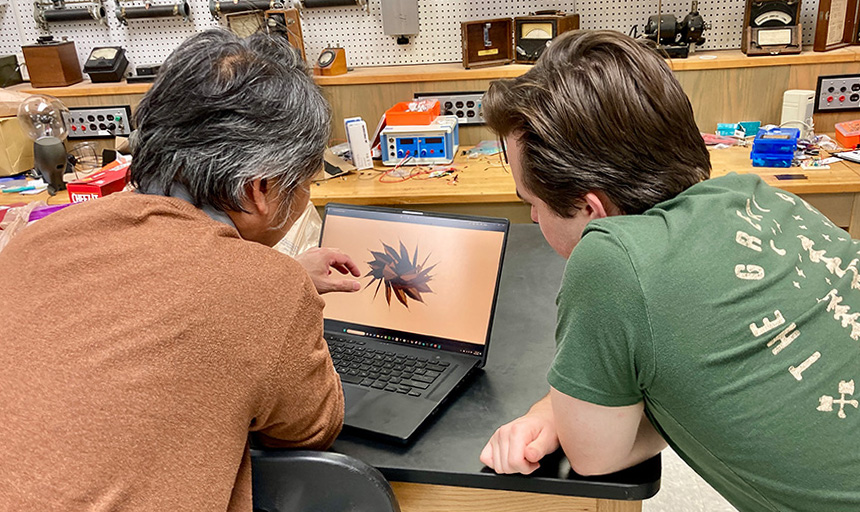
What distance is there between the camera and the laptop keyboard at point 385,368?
1132 mm

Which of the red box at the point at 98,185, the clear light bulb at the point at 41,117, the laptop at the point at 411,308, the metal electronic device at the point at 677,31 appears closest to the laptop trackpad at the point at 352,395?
the laptop at the point at 411,308

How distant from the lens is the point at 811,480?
83 cm

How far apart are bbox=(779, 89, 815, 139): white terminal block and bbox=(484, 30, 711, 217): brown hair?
1.72 meters

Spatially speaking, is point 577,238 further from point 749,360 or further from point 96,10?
point 96,10

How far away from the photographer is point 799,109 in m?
2.44

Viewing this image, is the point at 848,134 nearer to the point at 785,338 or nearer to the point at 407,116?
the point at 407,116

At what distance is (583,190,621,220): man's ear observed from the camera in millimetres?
998

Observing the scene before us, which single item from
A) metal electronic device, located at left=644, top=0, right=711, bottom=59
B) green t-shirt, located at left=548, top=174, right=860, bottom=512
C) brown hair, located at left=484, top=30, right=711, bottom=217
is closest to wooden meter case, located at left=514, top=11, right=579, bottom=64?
metal electronic device, located at left=644, top=0, right=711, bottom=59

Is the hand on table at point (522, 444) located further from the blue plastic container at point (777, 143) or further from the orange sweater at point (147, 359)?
Result: the blue plastic container at point (777, 143)

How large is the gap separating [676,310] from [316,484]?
1.70 ft

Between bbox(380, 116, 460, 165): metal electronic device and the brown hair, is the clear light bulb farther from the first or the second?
the brown hair

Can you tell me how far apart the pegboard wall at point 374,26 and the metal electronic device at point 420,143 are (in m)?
0.46

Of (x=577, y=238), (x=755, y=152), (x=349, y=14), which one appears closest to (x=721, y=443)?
(x=577, y=238)

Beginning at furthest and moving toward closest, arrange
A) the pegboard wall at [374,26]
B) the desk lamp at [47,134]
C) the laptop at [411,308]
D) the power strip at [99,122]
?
the power strip at [99,122] → the pegboard wall at [374,26] → the desk lamp at [47,134] → the laptop at [411,308]
